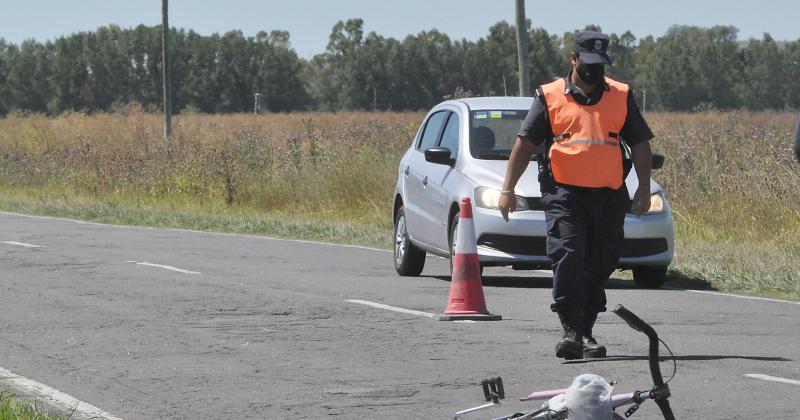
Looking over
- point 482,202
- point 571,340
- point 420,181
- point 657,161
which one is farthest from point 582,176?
point 420,181

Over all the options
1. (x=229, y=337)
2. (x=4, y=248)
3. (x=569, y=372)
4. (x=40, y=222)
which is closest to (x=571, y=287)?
(x=569, y=372)

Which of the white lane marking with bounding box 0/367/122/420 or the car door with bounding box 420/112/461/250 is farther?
the car door with bounding box 420/112/461/250

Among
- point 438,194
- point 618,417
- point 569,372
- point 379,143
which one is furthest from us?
point 379,143

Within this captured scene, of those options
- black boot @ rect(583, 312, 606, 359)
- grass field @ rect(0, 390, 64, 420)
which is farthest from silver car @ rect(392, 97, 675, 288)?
grass field @ rect(0, 390, 64, 420)

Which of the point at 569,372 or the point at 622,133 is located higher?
the point at 622,133

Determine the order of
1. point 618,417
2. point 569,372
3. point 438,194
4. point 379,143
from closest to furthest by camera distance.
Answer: point 618,417 < point 569,372 < point 438,194 < point 379,143

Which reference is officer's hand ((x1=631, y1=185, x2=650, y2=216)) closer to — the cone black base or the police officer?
the police officer

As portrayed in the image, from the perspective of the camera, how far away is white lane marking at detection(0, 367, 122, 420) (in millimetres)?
7977

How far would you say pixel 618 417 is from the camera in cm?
397

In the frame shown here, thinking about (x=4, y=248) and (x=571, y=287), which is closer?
(x=571, y=287)

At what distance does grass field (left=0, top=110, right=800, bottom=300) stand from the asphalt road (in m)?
2.78

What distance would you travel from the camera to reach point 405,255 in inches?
625

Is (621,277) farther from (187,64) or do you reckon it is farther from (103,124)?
(187,64)

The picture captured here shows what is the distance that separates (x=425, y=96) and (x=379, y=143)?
108848mm
